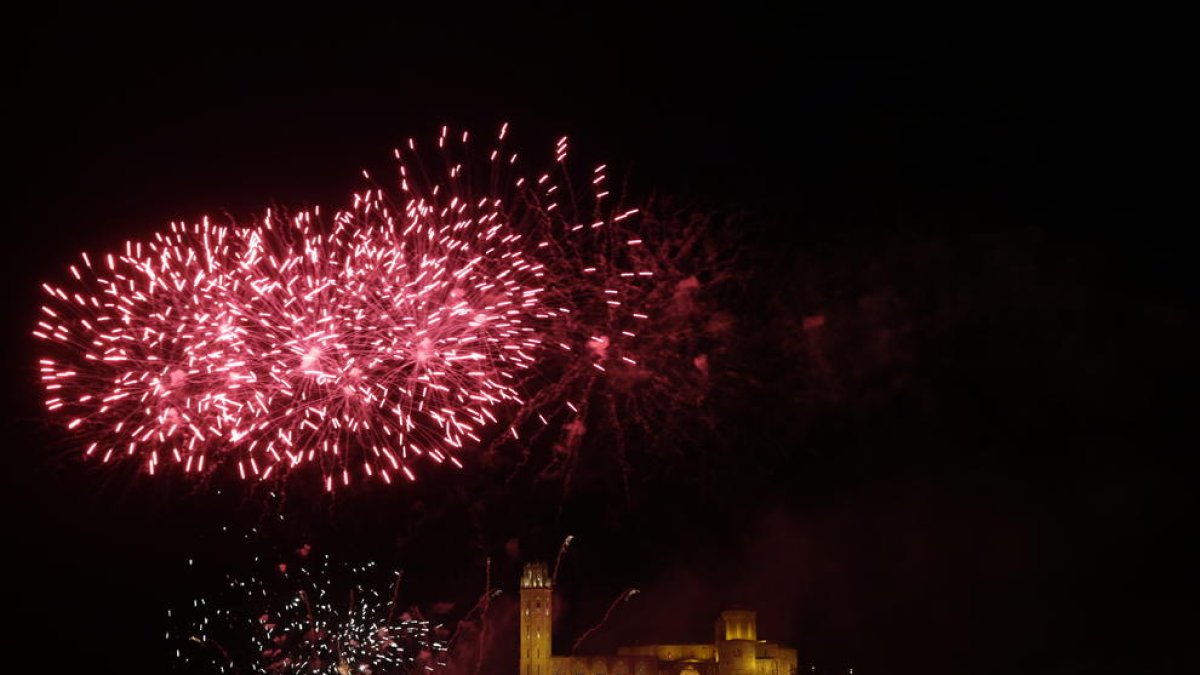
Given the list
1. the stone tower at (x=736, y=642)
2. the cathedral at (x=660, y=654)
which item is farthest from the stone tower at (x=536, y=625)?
the stone tower at (x=736, y=642)

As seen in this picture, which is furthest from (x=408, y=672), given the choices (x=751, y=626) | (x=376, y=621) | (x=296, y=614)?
(x=751, y=626)

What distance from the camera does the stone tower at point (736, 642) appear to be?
178 feet

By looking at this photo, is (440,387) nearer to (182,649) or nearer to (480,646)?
(182,649)

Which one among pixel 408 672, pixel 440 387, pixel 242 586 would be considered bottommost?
pixel 408 672

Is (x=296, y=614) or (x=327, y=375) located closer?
(x=327, y=375)

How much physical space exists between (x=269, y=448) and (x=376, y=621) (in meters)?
16.1

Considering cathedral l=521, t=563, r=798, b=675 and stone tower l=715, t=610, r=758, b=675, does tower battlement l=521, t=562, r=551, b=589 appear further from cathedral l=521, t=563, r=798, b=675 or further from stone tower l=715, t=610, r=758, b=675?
stone tower l=715, t=610, r=758, b=675

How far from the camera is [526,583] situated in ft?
192

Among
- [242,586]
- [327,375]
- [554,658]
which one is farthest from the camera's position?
[554,658]

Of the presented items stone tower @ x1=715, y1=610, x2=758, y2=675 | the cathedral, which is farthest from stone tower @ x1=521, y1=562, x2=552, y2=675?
stone tower @ x1=715, y1=610, x2=758, y2=675

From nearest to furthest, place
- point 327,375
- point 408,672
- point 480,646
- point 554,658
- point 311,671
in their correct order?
1. point 327,375
2. point 311,671
3. point 408,672
4. point 480,646
5. point 554,658

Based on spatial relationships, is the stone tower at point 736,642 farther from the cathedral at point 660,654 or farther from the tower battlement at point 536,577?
the tower battlement at point 536,577

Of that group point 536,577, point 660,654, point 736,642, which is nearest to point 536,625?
point 536,577

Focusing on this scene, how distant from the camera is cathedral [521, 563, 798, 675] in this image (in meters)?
53.7
